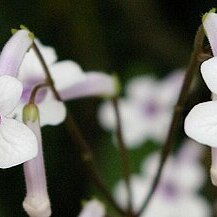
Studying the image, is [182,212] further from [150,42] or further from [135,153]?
[150,42]

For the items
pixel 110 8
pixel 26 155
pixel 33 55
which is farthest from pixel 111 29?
pixel 26 155

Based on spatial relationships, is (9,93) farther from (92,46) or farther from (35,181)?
(92,46)

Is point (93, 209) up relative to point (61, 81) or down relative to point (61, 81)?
down

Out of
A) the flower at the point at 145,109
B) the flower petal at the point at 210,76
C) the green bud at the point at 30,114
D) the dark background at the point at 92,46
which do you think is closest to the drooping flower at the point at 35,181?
the green bud at the point at 30,114

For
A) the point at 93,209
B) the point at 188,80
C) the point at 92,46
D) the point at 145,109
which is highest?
the point at 188,80

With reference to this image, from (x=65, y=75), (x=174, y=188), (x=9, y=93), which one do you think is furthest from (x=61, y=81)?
(x=174, y=188)
